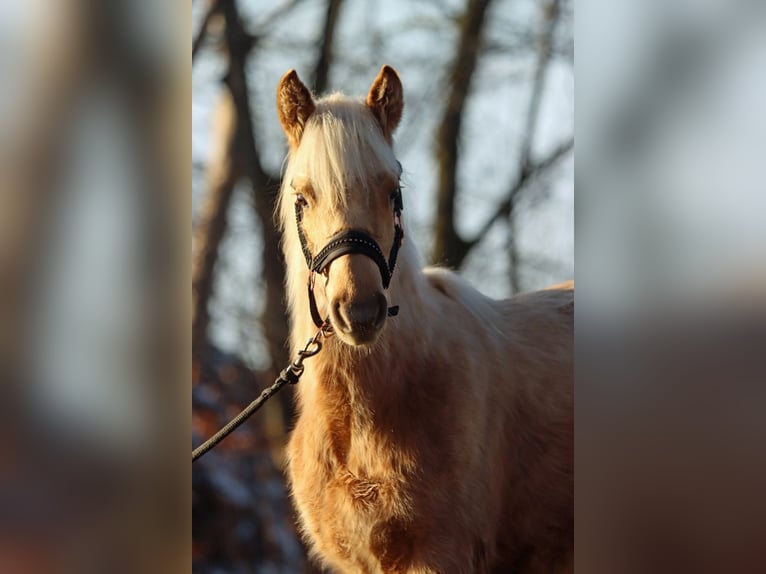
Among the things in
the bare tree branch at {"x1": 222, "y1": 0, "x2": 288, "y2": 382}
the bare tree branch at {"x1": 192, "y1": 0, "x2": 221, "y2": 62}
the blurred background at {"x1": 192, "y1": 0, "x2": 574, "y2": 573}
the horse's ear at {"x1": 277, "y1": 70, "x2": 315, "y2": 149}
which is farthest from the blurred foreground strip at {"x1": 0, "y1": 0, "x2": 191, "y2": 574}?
the bare tree branch at {"x1": 192, "y1": 0, "x2": 221, "y2": 62}

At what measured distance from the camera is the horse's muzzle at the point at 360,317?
1817mm

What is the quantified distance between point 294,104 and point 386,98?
Answer: 0.85 feet

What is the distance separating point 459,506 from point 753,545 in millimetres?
1197

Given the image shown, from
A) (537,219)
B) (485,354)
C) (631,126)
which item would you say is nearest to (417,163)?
(537,219)

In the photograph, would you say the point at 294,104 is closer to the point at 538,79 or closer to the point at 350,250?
the point at 350,250

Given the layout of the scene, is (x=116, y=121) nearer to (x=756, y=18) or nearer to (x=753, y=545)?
(x=756, y=18)

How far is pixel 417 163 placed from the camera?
3.71 meters

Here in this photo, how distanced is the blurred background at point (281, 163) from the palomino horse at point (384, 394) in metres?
1.31

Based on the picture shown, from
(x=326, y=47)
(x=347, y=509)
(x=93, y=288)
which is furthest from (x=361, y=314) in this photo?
(x=326, y=47)

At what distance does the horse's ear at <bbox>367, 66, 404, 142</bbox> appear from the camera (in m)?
2.15

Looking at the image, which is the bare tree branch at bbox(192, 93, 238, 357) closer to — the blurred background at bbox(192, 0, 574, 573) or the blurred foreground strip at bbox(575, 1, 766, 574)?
the blurred background at bbox(192, 0, 574, 573)

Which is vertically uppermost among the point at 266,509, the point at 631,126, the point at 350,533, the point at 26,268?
the point at 631,126

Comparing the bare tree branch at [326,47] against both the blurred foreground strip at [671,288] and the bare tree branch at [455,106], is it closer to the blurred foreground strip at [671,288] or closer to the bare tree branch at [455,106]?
the bare tree branch at [455,106]

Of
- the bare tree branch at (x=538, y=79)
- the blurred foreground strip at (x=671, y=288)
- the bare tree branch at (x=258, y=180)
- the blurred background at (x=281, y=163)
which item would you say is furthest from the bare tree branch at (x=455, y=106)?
the blurred foreground strip at (x=671, y=288)
